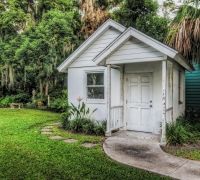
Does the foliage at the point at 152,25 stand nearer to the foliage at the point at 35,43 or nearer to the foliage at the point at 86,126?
the foliage at the point at 35,43

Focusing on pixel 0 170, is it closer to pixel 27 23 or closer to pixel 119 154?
pixel 119 154

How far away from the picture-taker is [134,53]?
26.7 feet

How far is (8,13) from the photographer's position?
2097 cm

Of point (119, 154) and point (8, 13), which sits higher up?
point (8, 13)

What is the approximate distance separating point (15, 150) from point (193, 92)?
9.36 meters

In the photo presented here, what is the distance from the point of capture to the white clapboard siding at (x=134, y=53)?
7748 mm

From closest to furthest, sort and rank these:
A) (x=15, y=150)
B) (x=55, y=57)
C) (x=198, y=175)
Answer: (x=198, y=175), (x=15, y=150), (x=55, y=57)

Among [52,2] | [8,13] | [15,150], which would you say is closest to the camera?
[15,150]

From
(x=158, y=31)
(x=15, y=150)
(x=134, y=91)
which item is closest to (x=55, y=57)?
(x=158, y=31)

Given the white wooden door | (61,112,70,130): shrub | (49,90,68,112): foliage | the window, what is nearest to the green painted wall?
the white wooden door

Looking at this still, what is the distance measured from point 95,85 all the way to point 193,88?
5.55 m

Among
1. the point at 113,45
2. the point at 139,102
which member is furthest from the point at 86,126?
the point at 113,45

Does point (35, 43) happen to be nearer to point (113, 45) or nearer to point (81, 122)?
point (81, 122)

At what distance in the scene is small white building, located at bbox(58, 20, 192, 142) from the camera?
8.16 m
